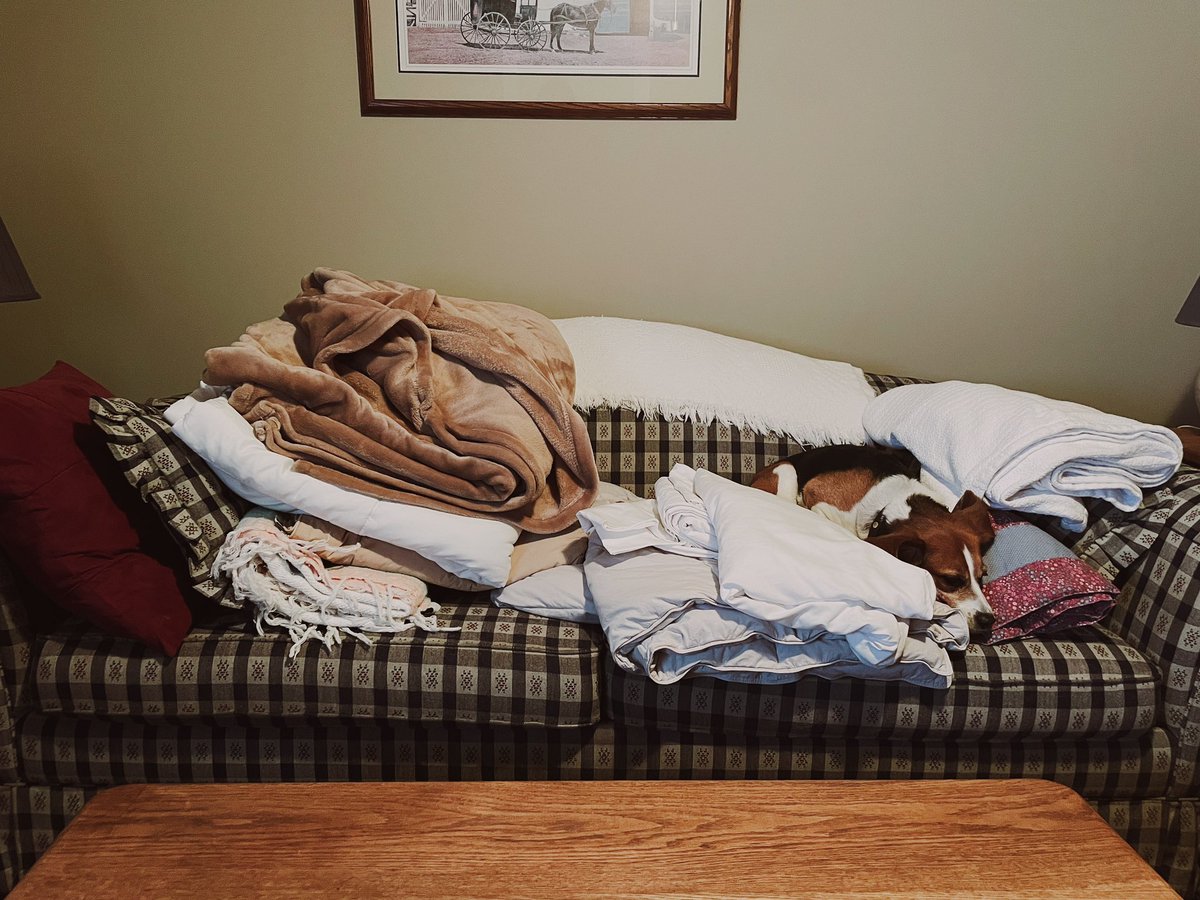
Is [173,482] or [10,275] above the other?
[10,275]

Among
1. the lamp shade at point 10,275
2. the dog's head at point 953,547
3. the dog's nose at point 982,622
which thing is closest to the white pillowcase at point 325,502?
the lamp shade at point 10,275

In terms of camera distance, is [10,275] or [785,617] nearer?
[785,617]

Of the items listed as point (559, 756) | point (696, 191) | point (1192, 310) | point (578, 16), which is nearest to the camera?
point (559, 756)

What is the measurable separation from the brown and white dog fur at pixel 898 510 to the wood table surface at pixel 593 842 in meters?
0.50

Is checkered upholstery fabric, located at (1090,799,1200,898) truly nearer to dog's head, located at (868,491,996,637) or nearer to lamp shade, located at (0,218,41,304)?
dog's head, located at (868,491,996,637)

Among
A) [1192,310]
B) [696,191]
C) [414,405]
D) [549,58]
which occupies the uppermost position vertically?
[549,58]

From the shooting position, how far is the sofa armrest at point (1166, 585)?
1.56 meters

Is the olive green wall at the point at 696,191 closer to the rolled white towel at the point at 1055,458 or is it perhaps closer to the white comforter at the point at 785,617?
the rolled white towel at the point at 1055,458

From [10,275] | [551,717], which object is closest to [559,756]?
[551,717]

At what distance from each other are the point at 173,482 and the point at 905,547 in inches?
54.3

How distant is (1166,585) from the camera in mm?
1630

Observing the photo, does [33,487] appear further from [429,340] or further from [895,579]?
[895,579]

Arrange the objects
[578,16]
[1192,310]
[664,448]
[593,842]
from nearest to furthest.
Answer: [593,842] → [1192,310] → [664,448] → [578,16]

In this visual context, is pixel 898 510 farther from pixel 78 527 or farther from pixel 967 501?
pixel 78 527
